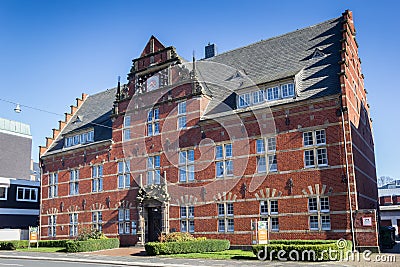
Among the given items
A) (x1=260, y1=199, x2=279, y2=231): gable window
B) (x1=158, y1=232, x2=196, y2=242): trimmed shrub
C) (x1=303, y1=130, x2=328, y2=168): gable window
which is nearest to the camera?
(x1=303, y1=130, x2=328, y2=168): gable window

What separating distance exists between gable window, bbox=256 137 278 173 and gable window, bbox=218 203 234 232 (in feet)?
11.5

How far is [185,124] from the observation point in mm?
31375

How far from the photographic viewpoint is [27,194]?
46.5 meters

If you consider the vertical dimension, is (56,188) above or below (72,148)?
below

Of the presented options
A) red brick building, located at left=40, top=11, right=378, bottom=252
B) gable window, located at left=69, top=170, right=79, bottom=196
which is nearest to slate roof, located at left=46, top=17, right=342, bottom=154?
red brick building, located at left=40, top=11, right=378, bottom=252

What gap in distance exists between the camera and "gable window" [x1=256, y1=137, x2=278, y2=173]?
2681 cm

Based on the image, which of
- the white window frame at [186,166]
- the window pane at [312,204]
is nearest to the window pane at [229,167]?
the white window frame at [186,166]

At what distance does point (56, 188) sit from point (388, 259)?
31.8 metres

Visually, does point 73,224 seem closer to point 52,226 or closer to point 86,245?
point 52,226

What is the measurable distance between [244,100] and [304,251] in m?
12.5

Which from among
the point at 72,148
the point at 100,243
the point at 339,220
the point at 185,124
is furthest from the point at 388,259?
the point at 72,148

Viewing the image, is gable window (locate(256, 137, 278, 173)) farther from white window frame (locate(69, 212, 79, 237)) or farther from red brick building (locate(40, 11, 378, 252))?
white window frame (locate(69, 212, 79, 237))

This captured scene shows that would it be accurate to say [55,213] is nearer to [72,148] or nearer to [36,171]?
[72,148]

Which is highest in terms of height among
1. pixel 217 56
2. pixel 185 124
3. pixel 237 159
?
pixel 217 56
